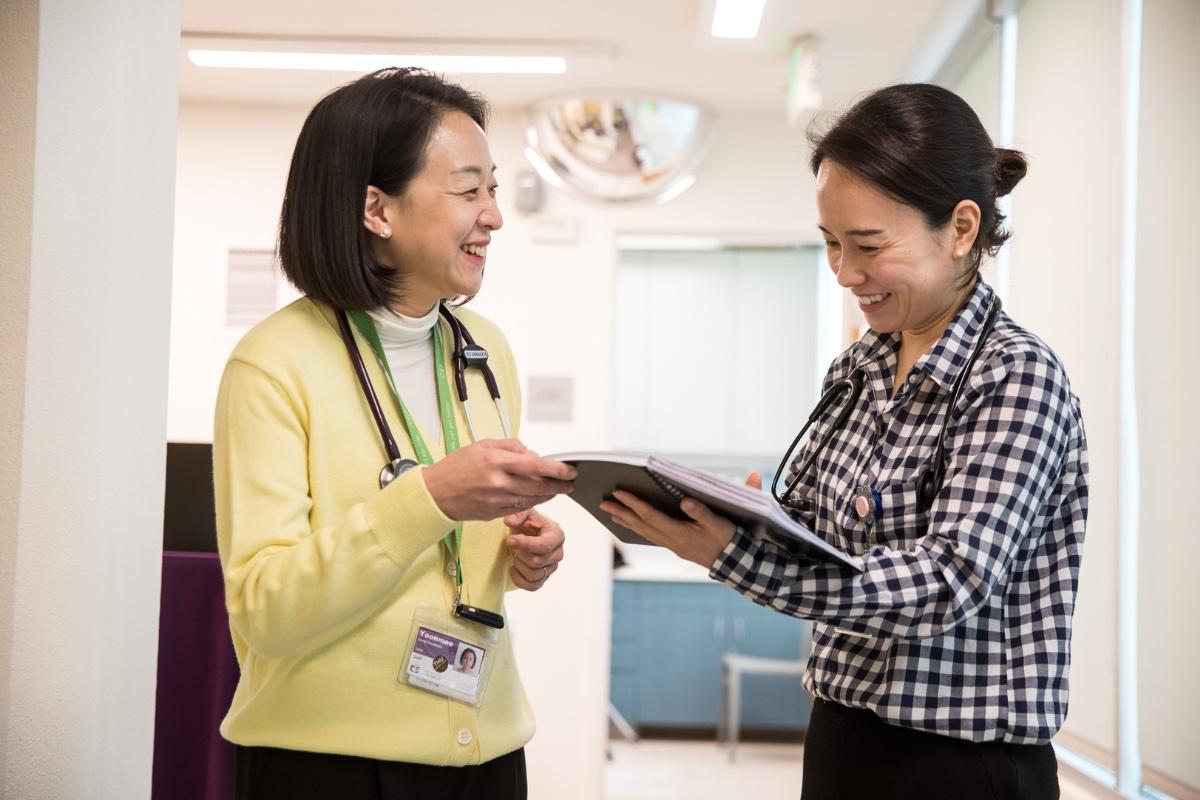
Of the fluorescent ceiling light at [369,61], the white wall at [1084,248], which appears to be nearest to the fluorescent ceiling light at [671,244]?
the fluorescent ceiling light at [369,61]

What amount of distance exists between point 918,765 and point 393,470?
713 mm

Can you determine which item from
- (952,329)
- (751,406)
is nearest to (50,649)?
(952,329)

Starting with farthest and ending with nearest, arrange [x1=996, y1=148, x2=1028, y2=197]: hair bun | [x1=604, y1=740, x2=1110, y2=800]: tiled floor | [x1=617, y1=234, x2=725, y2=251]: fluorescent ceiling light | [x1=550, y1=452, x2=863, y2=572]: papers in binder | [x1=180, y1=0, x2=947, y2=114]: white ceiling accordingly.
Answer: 1. [x1=617, y1=234, x2=725, y2=251]: fluorescent ceiling light
2. [x1=604, y1=740, x2=1110, y2=800]: tiled floor
3. [x1=180, y1=0, x2=947, y2=114]: white ceiling
4. [x1=996, y1=148, x2=1028, y2=197]: hair bun
5. [x1=550, y1=452, x2=863, y2=572]: papers in binder

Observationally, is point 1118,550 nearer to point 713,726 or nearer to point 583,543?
point 583,543

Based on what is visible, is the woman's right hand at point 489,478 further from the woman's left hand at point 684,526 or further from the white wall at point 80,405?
the white wall at point 80,405

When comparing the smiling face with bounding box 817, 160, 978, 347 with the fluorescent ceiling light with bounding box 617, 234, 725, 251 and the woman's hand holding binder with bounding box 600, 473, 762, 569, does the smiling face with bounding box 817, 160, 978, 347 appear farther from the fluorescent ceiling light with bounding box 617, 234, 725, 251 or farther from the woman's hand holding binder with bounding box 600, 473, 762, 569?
the fluorescent ceiling light with bounding box 617, 234, 725, 251

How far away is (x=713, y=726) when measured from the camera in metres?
6.28

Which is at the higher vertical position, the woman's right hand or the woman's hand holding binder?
the woman's right hand

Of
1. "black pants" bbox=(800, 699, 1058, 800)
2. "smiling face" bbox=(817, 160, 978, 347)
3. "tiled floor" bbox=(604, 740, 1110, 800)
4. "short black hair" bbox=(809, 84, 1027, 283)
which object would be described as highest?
"short black hair" bbox=(809, 84, 1027, 283)

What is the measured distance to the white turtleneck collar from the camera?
1.46 m

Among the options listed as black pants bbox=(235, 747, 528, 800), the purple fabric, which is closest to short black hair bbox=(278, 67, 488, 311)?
black pants bbox=(235, 747, 528, 800)

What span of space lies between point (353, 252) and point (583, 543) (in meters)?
3.16

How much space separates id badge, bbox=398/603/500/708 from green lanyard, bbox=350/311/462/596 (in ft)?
0.16

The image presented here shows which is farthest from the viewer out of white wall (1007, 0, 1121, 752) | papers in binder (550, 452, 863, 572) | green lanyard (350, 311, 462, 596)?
white wall (1007, 0, 1121, 752)
